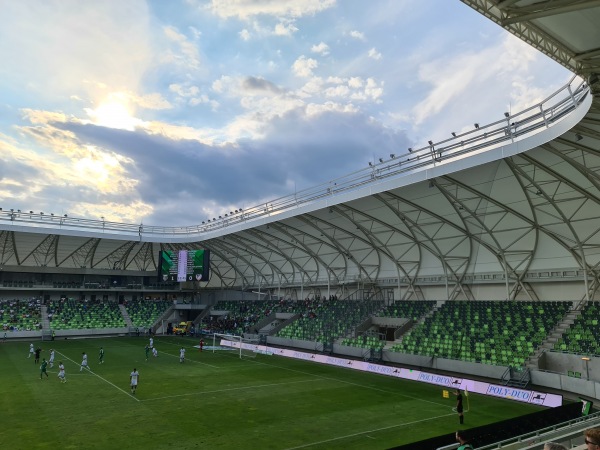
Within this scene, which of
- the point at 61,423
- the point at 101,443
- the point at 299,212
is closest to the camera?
the point at 101,443

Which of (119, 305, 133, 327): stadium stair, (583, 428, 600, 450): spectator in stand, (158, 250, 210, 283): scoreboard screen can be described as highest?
(158, 250, 210, 283): scoreboard screen

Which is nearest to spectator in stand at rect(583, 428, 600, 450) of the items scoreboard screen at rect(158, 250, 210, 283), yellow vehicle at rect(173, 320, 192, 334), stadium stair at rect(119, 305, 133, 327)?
scoreboard screen at rect(158, 250, 210, 283)

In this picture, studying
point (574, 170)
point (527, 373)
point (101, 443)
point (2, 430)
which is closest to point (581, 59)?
point (574, 170)

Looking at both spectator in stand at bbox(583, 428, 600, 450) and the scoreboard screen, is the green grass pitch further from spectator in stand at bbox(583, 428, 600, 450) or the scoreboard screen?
the scoreboard screen

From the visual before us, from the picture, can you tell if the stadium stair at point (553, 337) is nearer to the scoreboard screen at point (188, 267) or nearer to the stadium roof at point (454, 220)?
the stadium roof at point (454, 220)

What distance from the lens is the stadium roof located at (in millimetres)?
19434

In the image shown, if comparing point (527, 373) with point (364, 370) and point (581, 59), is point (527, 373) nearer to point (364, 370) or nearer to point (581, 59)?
point (364, 370)

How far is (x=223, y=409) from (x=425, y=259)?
3027 centimetres

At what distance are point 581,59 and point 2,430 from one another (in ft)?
87.4

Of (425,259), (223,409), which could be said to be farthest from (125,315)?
(223,409)

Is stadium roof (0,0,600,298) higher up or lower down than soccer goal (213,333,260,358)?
higher up

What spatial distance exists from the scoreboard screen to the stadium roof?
322 cm

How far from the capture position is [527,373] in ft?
94.3

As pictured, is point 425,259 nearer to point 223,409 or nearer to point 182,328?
point 223,409
